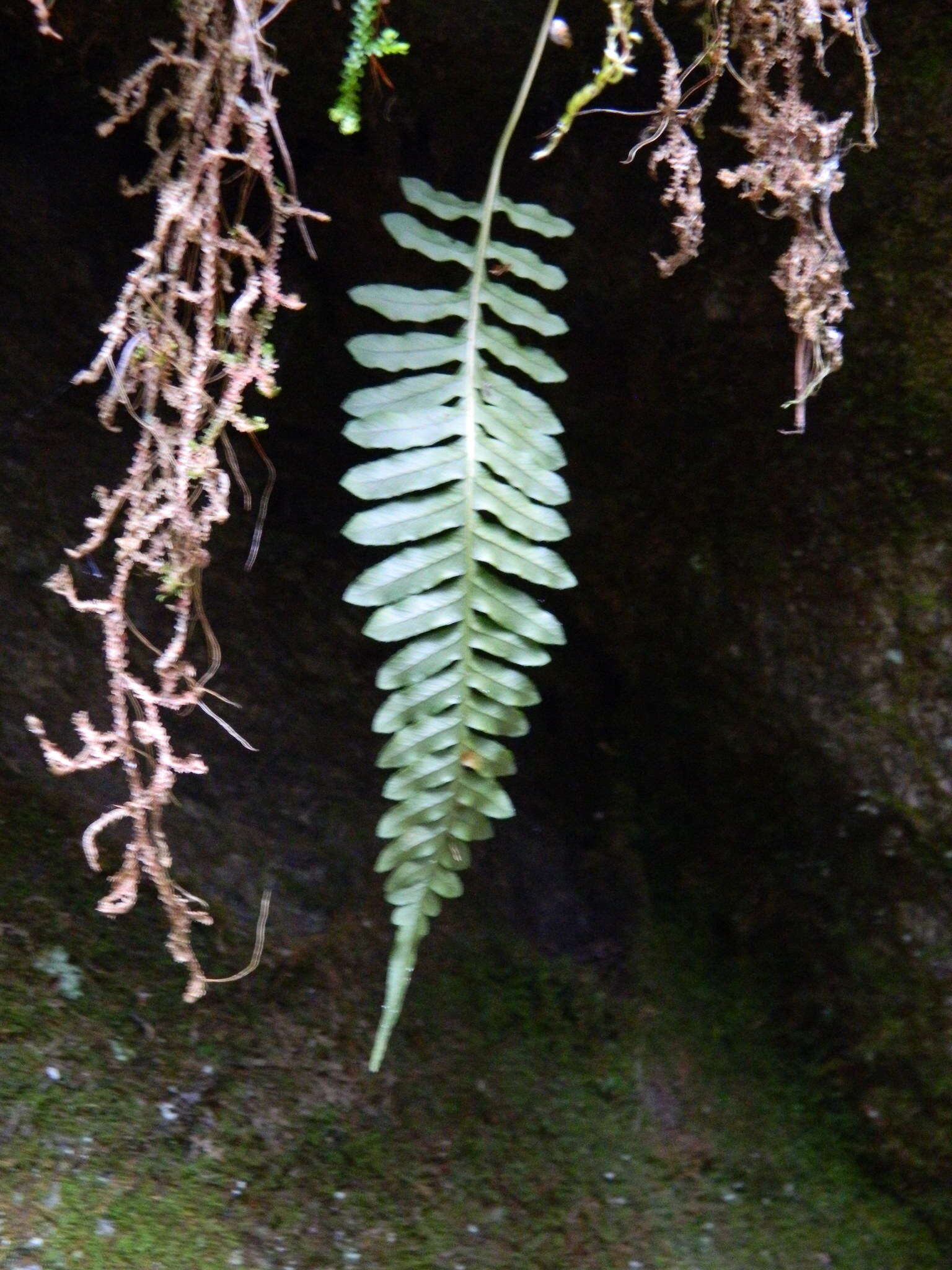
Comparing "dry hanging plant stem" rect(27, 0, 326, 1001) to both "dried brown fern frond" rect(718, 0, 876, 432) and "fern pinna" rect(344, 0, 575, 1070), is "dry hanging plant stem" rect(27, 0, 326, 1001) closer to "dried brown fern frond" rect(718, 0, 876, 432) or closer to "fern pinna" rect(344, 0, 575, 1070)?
"fern pinna" rect(344, 0, 575, 1070)

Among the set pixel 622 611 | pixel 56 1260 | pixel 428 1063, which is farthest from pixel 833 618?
A: pixel 56 1260

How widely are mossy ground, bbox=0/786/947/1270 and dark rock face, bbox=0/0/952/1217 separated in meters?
0.09

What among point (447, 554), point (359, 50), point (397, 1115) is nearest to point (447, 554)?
point (447, 554)

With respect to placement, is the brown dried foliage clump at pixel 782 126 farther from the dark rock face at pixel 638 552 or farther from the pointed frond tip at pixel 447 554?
the pointed frond tip at pixel 447 554

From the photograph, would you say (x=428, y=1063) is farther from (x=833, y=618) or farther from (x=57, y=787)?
(x=833, y=618)

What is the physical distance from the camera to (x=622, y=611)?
168 centimetres

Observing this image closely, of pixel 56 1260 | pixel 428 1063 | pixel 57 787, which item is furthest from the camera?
pixel 428 1063

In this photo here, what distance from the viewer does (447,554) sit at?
113 cm

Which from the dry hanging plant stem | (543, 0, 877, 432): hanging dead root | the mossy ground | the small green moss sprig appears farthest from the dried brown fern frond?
the mossy ground

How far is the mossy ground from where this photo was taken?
1225mm

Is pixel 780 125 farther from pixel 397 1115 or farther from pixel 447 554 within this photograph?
pixel 397 1115

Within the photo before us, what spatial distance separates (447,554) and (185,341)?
1.15 feet

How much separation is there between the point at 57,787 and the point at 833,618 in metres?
1.06

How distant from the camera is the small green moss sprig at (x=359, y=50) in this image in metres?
1.12
